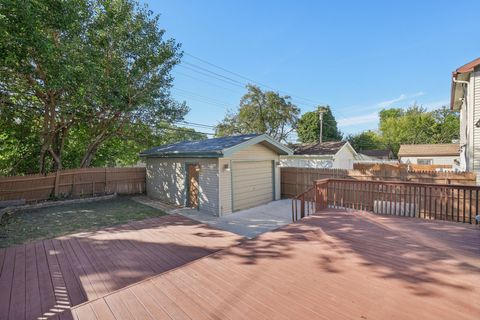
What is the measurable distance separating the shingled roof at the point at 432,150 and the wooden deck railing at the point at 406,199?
2476cm

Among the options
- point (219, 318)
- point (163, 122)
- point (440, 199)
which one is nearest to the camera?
point (219, 318)

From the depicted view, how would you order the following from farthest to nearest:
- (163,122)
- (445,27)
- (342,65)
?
(342,65) < (163,122) < (445,27)

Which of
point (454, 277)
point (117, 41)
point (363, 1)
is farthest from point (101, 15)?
point (454, 277)

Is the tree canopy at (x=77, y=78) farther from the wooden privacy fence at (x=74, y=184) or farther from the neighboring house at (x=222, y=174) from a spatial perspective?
the neighboring house at (x=222, y=174)

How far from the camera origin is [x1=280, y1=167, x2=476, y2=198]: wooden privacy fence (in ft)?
27.6

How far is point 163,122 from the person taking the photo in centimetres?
1403

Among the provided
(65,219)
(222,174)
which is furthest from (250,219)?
(65,219)

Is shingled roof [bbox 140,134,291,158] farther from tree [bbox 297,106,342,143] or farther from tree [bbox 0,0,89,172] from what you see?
tree [bbox 297,106,342,143]

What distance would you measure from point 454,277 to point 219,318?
311 centimetres

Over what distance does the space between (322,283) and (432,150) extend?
32254 mm

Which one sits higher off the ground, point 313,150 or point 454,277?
point 313,150

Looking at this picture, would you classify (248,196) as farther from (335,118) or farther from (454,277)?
(335,118)

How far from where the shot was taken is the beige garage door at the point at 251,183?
845cm

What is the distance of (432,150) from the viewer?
1046 inches
